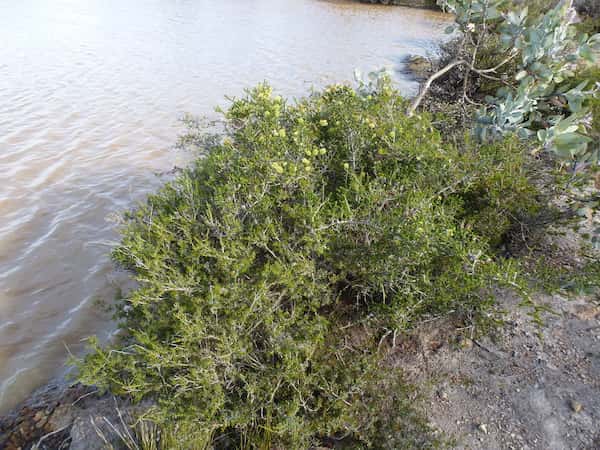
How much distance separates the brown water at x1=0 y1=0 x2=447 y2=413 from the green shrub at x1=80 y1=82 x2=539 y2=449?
4.43 feet

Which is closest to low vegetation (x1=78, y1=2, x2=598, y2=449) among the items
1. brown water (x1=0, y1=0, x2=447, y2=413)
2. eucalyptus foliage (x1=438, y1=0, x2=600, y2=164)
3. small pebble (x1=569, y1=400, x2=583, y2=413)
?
small pebble (x1=569, y1=400, x2=583, y2=413)

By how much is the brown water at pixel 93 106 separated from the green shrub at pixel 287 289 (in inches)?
53.2

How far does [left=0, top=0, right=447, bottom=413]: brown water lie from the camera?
406cm

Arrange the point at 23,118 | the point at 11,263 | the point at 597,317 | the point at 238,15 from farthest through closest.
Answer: the point at 238,15 → the point at 23,118 → the point at 11,263 → the point at 597,317

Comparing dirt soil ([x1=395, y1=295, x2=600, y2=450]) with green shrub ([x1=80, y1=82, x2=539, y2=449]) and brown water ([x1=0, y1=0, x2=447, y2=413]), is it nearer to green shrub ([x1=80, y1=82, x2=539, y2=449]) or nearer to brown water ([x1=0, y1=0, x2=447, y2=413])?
green shrub ([x1=80, y1=82, x2=539, y2=449])

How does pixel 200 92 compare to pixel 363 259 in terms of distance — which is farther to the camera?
pixel 200 92

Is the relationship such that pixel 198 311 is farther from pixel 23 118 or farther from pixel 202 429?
pixel 23 118

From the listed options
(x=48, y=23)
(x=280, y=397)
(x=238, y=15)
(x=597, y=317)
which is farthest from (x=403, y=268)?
(x=238, y=15)

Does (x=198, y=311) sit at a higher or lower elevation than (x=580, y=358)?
higher

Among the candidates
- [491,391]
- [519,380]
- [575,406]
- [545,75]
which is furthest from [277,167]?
[545,75]

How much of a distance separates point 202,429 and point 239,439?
14.1 inches

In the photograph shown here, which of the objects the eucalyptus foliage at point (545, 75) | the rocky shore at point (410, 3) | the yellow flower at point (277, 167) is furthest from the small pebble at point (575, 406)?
the rocky shore at point (410, 3)

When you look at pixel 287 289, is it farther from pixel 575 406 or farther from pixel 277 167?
pixel 575 406

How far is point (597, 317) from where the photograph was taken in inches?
111
